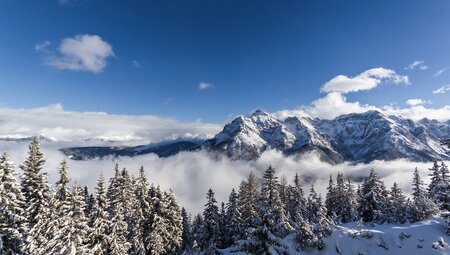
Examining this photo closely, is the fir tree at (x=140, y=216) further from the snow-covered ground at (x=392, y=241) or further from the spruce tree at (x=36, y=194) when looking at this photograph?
the spruce tree at (x=36, y=194)

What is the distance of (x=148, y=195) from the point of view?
57375 millimetres

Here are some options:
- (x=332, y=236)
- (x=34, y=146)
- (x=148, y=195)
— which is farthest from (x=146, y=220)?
(x=332, y=236)

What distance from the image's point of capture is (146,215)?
186 feet

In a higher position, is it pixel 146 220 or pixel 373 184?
pixel 373 184

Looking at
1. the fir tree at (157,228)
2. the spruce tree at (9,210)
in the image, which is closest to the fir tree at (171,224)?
the fir tree at (157,228)

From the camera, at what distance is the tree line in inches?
1217

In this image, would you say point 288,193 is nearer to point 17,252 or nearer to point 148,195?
point 148,195

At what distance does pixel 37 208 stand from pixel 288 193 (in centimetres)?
6227

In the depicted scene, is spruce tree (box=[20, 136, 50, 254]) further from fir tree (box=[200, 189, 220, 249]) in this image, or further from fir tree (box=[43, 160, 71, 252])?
fir tree (box=[200, 189, 220, 249])

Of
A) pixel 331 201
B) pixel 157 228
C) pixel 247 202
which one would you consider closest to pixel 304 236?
pixel 247 202

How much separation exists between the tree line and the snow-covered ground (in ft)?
5.40

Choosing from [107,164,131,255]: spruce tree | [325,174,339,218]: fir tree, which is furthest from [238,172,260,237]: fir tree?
[325,174,339,218]: fir tree

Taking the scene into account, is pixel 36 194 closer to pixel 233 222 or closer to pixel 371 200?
pixel 233 222

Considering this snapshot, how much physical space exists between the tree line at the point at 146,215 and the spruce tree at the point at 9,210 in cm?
8
